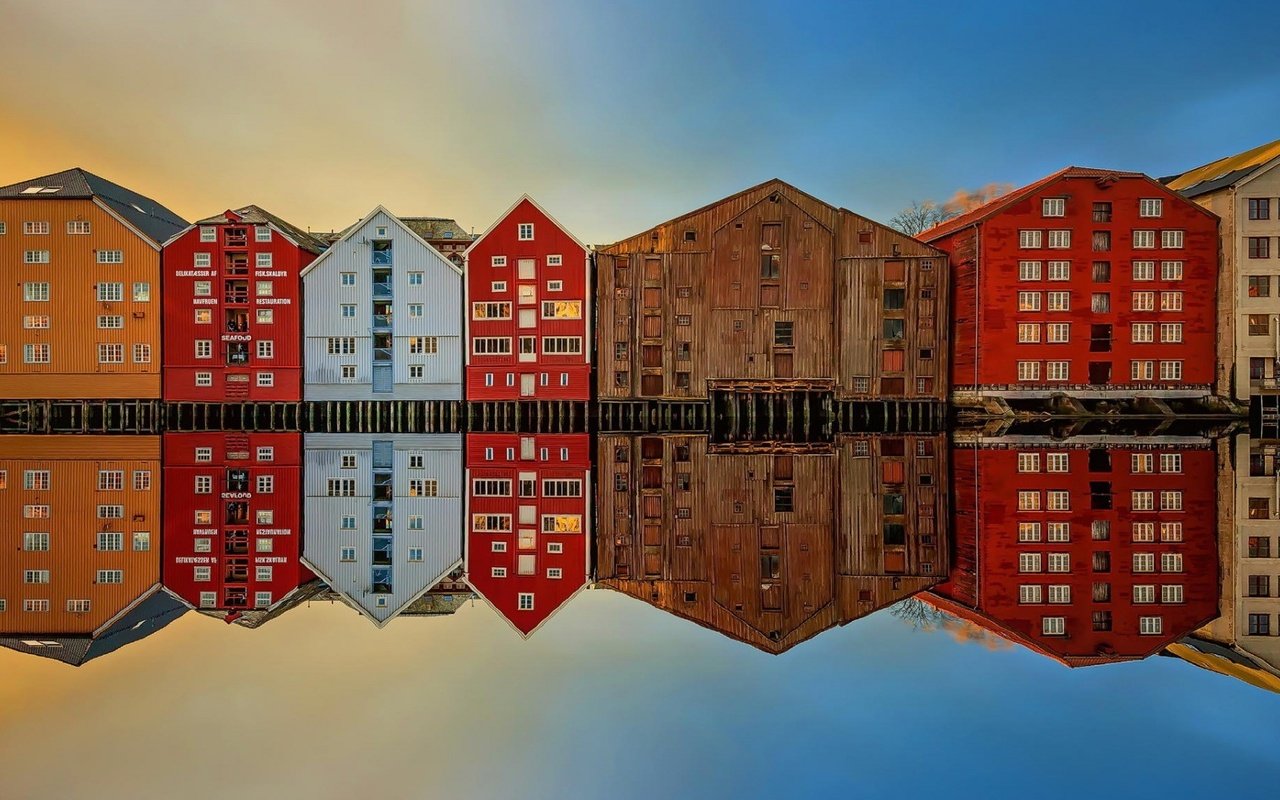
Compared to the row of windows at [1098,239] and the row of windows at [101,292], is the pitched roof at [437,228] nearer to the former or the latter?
the row of windows at [101,292]

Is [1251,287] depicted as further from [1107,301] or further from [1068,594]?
[1068,594]

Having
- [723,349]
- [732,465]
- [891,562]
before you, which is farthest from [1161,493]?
[723,349]

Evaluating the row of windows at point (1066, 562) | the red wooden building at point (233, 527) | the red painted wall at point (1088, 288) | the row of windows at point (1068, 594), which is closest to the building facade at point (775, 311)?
the red painted wall at point (1088, 288)

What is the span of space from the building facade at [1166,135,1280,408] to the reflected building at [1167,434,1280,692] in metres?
20.8

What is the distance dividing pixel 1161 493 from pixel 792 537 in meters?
10.4

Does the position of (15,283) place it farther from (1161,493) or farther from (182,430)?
(1161,493)

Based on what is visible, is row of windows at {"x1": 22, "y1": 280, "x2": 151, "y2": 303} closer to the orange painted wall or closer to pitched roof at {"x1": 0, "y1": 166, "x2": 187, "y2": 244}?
pitched roof at {"x1": 0, "y1": 166, "x2": 187, "y2": 244}

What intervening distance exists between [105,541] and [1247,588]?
2109cm

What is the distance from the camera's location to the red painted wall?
134ft

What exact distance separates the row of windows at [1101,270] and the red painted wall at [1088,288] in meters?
0.19

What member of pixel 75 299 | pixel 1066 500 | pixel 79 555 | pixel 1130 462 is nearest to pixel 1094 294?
pixel 1130 462

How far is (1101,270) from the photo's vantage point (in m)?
41.3

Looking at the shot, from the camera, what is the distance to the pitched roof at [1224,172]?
41.2 meters

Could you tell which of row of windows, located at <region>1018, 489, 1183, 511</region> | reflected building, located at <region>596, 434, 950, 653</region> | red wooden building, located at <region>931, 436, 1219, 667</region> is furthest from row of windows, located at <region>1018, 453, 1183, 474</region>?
row of windows, located at <region>1018, 489, 1183, 511</region>
